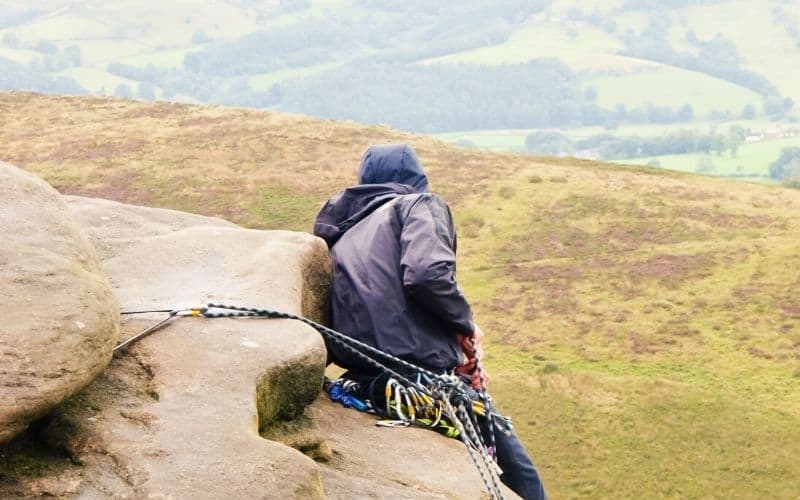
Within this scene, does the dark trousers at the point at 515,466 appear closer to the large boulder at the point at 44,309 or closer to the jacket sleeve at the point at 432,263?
the jacket sleeve at the point at 432,263

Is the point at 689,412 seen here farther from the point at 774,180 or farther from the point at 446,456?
the point at 774,180

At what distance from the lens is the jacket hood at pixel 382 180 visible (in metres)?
12.3

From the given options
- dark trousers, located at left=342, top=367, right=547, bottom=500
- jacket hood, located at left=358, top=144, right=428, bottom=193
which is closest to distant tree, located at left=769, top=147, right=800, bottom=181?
dark trousers, located at left=342, top=367, right=547, bottom=500

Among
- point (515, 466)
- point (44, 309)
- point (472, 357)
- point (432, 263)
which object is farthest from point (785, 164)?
point (44, 309)

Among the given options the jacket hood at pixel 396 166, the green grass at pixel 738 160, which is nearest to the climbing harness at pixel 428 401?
the jacket hood at pixel 396 166

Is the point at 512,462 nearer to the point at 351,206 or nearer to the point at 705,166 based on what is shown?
the point at 351,206

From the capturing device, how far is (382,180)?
41.3 ft

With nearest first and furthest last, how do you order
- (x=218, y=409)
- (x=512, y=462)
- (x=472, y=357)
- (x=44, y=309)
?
(x=44, y=309) < (x=218, y=409) < (x=472, y=357) < (x=512, y=462)

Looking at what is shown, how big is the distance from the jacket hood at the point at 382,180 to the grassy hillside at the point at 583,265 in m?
11.8

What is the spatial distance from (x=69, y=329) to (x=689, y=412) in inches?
782

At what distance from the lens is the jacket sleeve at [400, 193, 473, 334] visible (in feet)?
35.3

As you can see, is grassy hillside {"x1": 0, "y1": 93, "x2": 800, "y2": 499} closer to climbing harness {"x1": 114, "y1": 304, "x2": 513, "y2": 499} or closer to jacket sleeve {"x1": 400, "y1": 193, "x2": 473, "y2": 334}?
climbing harness {"x1": 114, "y1": 304, "x2": 513, "y2": 499}

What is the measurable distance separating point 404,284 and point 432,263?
39 cm

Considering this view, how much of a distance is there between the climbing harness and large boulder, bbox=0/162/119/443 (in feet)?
6.11
